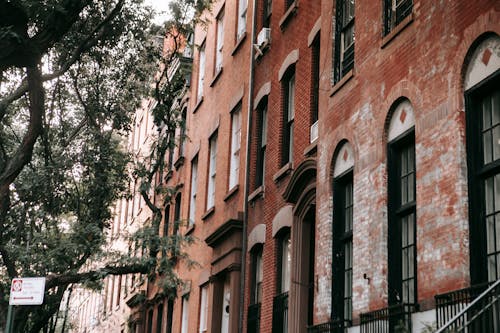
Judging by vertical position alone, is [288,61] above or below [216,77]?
below

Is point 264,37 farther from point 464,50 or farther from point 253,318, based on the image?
point 464,50

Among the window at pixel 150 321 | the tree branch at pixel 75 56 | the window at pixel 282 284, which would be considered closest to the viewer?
the window at pixel 282 284

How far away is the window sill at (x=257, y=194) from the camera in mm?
19058

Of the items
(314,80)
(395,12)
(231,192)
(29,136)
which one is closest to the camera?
(395,12)

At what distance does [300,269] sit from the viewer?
15883mm

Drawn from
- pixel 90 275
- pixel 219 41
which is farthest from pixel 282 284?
pixel 219 41

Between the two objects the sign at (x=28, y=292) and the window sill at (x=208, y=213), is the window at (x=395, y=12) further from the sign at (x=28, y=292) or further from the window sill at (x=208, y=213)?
the window sill at (x=208, y=213)

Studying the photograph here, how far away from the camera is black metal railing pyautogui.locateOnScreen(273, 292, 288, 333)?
16.6 metres

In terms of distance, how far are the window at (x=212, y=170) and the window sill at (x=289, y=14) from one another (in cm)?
628

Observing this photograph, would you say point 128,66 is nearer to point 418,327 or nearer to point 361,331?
point 361,331

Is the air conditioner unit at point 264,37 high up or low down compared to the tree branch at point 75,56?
up

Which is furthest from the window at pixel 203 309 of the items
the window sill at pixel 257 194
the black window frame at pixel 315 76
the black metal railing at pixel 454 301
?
the black metal railing at pixel 454 301

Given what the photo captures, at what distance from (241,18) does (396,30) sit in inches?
474

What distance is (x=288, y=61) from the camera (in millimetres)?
18234
